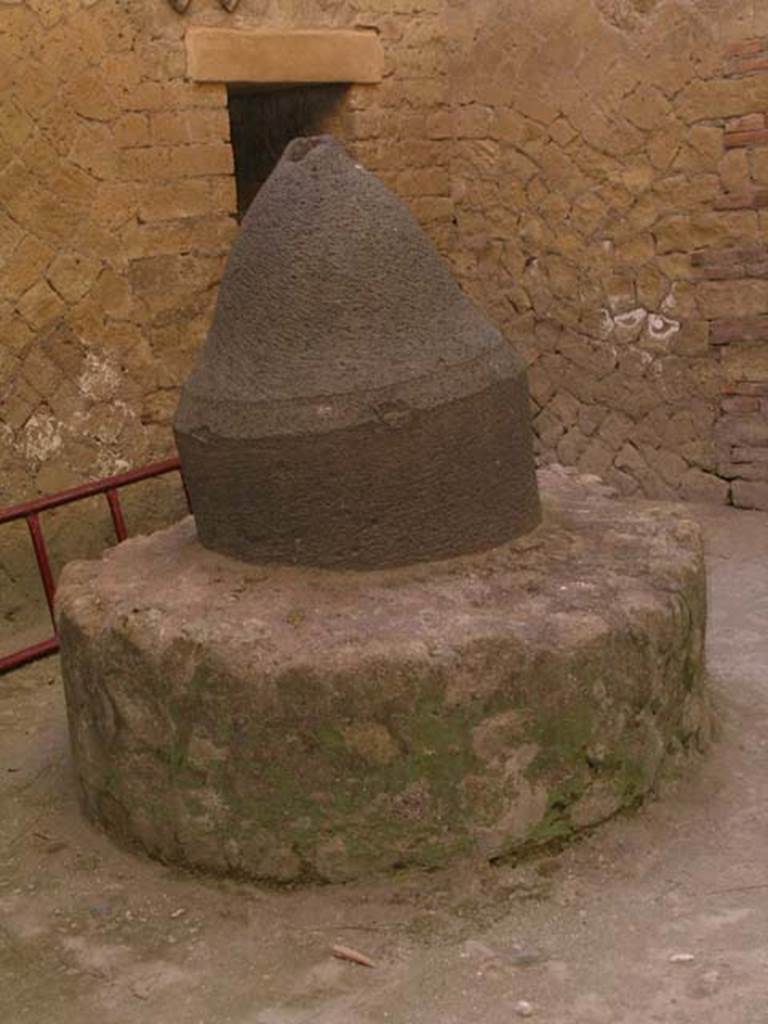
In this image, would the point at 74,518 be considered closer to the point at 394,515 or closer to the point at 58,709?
the point at 58,709

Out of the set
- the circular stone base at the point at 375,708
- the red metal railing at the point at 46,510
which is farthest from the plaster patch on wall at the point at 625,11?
the circular stone base at the point at 375,708

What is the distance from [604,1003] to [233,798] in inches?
36.7

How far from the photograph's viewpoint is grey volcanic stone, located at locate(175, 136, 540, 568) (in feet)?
10.2

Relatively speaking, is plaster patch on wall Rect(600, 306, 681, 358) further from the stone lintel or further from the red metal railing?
the red metal railing

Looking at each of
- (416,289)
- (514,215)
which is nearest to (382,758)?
(416,289)

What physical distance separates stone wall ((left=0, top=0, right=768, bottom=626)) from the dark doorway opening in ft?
0.59

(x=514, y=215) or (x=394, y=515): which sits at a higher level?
(x=514, y=215)

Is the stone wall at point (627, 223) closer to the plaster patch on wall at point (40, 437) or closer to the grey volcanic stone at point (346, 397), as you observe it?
the plaster patch on wall at point (40, 437)

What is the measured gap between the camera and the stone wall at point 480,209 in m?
5.00

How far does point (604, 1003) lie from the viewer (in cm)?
242

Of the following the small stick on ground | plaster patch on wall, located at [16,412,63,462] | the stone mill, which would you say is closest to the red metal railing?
plaster patch on wall, located at [16,412,63,462]

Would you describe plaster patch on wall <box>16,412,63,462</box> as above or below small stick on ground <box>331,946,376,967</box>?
above

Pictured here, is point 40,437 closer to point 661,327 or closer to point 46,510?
point 46,510

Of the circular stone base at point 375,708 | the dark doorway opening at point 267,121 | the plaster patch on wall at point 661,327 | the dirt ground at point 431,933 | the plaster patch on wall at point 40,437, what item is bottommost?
the dirt ground at point 431,933
